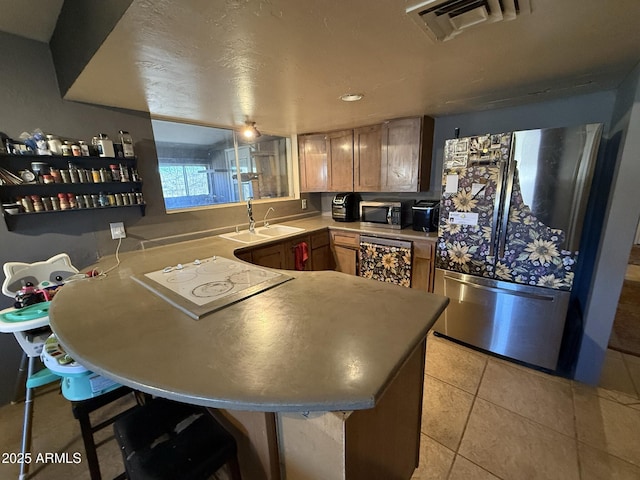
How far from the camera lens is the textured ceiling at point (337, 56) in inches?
37.8

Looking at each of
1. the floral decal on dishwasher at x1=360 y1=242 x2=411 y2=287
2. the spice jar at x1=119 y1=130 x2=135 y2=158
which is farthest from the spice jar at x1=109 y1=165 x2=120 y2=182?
the floral decal on dishwasher at x1=360 y1=242 x2=411 y2=287

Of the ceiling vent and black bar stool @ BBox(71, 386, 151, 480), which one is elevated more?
the ceiling vent

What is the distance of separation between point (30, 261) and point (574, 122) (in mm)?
4230

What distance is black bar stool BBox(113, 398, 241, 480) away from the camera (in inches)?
32.4

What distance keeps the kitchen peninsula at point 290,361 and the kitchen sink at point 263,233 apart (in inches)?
56.1

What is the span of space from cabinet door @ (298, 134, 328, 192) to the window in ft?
0.77

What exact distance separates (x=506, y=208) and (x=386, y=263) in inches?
Result: 46.6

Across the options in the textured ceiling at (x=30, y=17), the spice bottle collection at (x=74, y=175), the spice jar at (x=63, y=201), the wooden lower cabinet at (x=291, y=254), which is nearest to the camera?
the textured ceiling at (x=30, y=17)

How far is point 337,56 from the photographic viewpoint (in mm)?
1285

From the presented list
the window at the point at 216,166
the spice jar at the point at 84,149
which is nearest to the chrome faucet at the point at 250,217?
the window at the point at 216,166

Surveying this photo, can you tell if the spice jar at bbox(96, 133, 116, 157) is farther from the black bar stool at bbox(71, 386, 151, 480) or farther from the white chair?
the black bar stool at bbox(71, 386, 151, 480)

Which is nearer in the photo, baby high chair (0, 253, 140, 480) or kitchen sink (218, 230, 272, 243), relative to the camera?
baby high chair (0, 253, 140, 480)

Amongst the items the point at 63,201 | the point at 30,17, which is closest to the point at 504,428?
the point at 63,201

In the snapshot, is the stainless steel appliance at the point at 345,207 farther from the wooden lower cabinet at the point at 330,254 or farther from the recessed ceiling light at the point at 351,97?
the recessed ceiling light at the point at 351,97
